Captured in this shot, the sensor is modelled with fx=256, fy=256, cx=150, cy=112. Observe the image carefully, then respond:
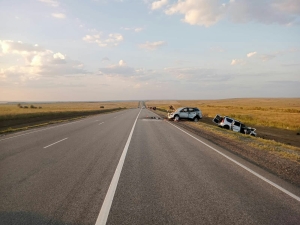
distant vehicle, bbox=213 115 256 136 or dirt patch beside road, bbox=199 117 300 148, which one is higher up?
distant vehicle, bbox=213 115 256 136

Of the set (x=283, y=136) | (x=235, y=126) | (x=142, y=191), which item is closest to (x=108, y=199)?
(x=142, y=191)

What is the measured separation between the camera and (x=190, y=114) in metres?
30.0

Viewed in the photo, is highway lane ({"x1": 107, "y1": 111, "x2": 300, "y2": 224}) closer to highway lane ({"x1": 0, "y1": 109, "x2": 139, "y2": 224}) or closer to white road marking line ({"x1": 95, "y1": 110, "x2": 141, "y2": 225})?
white road marking line ({"x1": 95, "y1": 110, "x2": 141, "y2": 225})

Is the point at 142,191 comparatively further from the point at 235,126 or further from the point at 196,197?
the point at 235,126

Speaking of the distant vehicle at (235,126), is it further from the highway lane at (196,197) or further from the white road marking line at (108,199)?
the white road marking line at (108,199)

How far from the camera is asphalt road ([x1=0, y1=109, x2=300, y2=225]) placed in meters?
4.08

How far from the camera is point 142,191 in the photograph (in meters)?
5.24

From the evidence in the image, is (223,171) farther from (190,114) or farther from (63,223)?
(190,114)

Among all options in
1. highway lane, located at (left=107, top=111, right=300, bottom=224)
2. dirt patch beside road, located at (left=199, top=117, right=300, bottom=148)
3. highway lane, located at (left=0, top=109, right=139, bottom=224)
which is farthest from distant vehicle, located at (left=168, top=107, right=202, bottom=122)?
highway lane, located at (left=107, top=111, right=300, bottom=224)

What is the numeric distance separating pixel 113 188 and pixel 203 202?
1.90 meters

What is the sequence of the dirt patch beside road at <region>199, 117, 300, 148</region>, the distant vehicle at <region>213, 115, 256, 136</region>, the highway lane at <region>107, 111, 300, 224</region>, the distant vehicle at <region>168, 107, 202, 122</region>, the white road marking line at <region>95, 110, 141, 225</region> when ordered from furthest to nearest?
the distant vehicle at <region>168, 107, 202, 122</region>
the distant vehicle at <region>213, 115, 256, 136</region>
the dirt patch beside road at <region>199, 117, 300, 148</region>
the highway lane at <region>107, 111, 300, 224</region>
the white road marking line at <region>95, 110, 141, 225</region>

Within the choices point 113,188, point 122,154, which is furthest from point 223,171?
point 122,154

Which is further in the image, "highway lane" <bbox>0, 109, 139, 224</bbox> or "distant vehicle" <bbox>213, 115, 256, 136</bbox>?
"distant vehicle" <bbox>213, 115, 256, 136</bbox>

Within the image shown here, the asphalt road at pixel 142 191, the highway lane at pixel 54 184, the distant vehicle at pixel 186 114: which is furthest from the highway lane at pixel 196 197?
the distant vehicle at pixel 186 114
